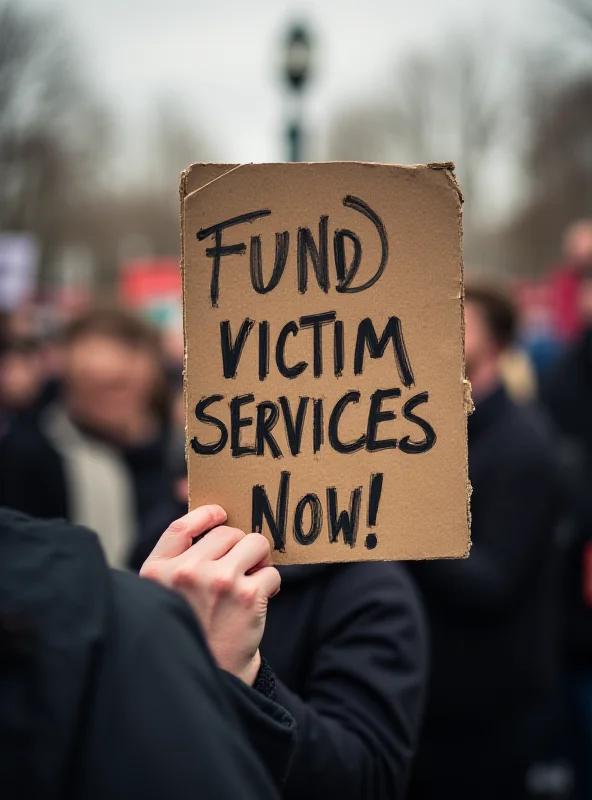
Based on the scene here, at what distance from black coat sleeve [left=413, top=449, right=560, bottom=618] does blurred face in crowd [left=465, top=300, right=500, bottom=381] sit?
0.38 metres

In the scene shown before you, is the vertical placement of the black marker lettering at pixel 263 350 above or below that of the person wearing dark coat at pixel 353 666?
above

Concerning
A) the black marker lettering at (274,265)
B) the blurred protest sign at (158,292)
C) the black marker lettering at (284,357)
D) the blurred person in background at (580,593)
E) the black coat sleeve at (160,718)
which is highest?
the blurred protest sign at (158,292)

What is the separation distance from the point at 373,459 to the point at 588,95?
749 inches

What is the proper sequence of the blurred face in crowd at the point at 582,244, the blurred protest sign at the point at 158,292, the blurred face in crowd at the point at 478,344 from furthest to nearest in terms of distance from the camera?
the blurred protest sign at the point at 158,292 < the blurred face in crowd at the point at 582,244 < the blurred face in crowd at the point at 478,344

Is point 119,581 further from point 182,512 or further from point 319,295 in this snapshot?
point 182,512

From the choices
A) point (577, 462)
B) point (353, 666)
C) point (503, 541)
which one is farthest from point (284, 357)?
point (577, 462)

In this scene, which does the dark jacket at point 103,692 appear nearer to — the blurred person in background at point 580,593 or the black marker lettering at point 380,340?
the black marker lettering at point 380,340

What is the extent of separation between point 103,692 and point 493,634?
1.94 metres

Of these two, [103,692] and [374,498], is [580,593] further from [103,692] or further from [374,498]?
[103,692]

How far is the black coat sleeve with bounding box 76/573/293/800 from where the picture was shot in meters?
0.68

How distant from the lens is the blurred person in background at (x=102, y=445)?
315cm

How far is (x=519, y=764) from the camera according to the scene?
8.19ft

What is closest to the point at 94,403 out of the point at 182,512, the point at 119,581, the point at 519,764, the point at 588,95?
the point at 182,512

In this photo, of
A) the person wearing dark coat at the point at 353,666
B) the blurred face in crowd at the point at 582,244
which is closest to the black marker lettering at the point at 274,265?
the person wearing dark coat at the point at 353,666
